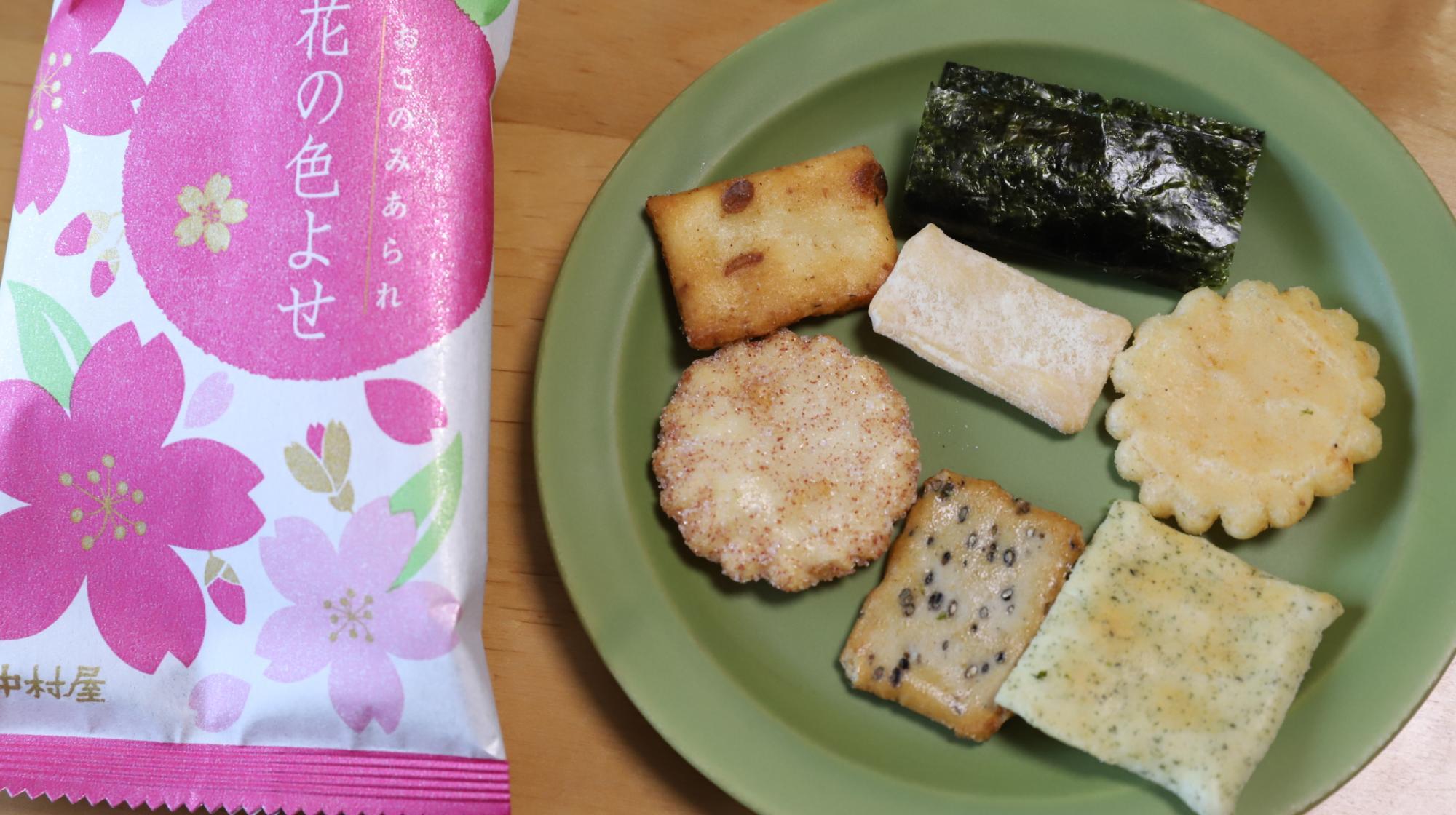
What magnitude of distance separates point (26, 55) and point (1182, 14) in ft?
8.22

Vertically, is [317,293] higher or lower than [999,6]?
lower

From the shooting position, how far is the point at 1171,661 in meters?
1.72

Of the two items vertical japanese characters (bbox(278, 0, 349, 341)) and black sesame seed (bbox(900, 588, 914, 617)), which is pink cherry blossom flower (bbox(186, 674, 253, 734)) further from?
black sesame seed (bbox(900, 588, 914, 617))

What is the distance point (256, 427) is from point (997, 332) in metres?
1.43

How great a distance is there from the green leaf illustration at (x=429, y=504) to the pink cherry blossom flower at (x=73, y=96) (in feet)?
2.91

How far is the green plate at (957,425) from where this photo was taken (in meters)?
1.73

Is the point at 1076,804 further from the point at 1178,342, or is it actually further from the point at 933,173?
the point at 933,173

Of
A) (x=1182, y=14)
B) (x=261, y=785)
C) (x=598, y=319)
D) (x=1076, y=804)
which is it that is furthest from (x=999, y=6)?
(x=261, y=785)

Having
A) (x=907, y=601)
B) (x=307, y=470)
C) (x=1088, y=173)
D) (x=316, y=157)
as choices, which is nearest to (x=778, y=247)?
(x=1088, y=173)

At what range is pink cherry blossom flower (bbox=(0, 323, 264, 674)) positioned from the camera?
167 centimetres

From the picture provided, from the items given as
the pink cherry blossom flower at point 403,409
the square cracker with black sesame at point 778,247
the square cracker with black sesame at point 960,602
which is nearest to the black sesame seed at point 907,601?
the square cracker with black sesame at point 960,602

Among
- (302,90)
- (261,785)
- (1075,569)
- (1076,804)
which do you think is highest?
(302,90)

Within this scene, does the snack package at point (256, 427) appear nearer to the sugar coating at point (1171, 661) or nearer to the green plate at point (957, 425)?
the green plate at point (957, 425)

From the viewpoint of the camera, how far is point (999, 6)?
1950 millimetres
